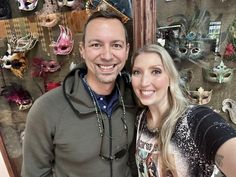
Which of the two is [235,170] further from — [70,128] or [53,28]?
[53,28]

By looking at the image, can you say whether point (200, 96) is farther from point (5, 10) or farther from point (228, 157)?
point (5, 10)

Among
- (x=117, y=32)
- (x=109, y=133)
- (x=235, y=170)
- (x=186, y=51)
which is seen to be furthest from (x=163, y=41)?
(x=235, y=170)

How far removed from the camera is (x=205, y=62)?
3.62 feet

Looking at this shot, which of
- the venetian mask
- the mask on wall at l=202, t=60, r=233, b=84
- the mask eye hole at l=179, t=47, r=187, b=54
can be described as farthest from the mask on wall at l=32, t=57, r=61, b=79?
the mask on wall at l=202, t=60, r=233, b=84

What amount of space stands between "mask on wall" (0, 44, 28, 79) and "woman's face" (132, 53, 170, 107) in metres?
0.59

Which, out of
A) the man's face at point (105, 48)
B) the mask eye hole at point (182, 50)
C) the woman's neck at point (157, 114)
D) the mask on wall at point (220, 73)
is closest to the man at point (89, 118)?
the man's face at point (105, 48)

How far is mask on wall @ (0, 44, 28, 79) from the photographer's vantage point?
120cm

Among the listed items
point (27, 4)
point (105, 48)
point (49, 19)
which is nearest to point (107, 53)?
point (105, 48)

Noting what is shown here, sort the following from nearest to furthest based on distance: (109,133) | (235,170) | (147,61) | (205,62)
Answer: (235,170), (147,61), (109,133), (205,62)

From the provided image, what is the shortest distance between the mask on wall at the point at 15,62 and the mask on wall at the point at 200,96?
29.3 inches

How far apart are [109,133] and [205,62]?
1.61 ft

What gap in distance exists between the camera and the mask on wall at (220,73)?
1.08m

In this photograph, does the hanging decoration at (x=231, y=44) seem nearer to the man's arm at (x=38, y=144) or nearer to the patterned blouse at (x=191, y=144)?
the patterned blouse at (x=191, y=144)

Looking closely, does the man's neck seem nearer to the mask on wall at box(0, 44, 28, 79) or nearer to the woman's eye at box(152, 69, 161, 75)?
the woman's eye at box(152, 69, 161, 75)
